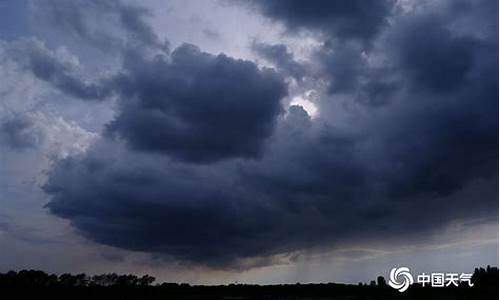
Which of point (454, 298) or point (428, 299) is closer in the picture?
point (454, 298)

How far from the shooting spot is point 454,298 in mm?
184000

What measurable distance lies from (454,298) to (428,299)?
14427 millimetres

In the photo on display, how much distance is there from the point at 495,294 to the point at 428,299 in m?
24.1

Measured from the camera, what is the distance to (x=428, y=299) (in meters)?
197

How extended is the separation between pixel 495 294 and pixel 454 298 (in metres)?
16.7

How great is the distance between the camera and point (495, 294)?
186750 mm
